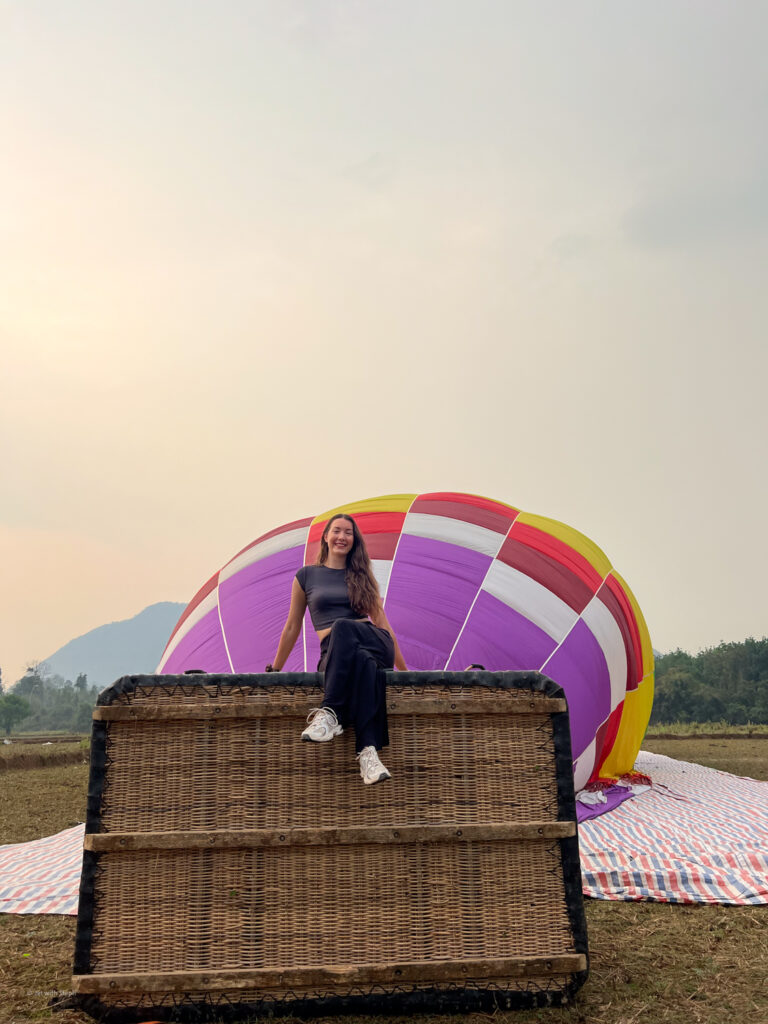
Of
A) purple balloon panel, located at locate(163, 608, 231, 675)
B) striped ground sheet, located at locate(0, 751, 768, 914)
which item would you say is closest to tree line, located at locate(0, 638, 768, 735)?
purple balloon panel, located at locate(163, 608, 231, 675)

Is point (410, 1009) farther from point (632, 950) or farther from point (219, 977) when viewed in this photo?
point (632, 950)

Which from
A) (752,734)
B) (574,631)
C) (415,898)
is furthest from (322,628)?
(752,734)

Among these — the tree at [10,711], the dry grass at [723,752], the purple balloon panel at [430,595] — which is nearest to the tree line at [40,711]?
the tree at [10,711]

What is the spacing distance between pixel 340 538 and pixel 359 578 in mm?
211

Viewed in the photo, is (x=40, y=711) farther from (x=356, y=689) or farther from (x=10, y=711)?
(x=356, y=689)

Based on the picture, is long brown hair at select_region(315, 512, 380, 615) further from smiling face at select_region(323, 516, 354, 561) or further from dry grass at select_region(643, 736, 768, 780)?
dry grass at select_region(643, 736, 768, 780)

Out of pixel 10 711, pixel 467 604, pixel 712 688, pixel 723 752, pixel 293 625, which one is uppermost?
pixel 10 711

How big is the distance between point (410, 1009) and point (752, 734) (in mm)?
15956

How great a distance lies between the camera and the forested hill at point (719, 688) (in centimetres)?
2548

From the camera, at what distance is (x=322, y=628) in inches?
152

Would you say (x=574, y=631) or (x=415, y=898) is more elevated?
(x=574, y=631)

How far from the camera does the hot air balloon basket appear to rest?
2.46 metres

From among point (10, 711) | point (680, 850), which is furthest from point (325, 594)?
point (10, 711)

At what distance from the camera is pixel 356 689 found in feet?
8.64
